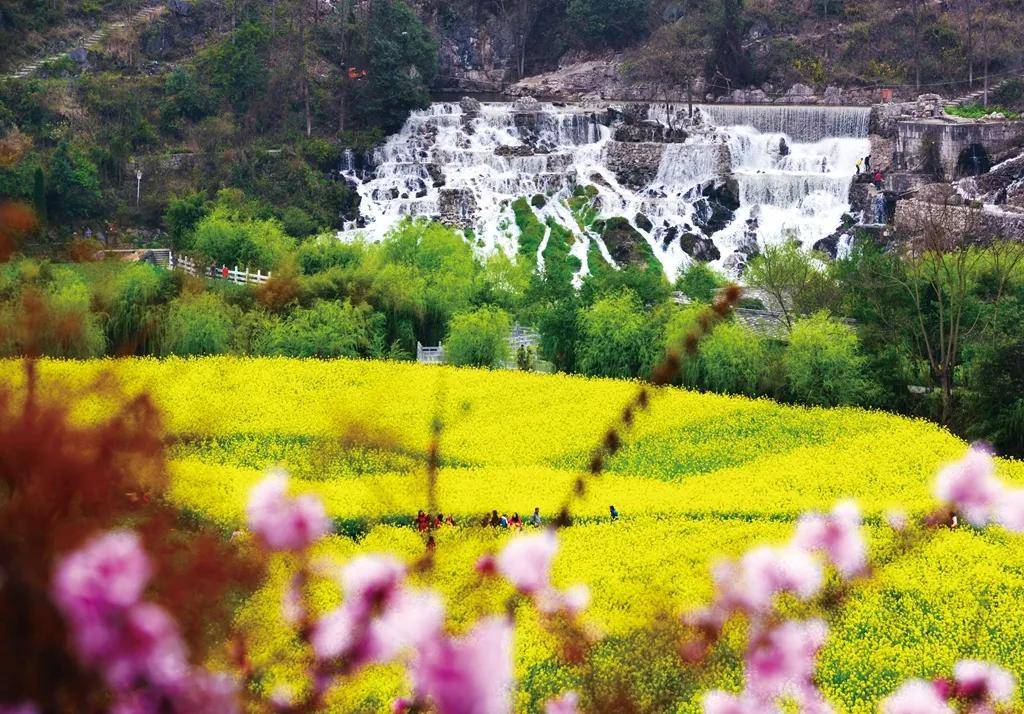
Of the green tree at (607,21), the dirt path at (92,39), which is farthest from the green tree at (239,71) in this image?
the green tree at (607,21)

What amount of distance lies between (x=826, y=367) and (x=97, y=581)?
20.2m

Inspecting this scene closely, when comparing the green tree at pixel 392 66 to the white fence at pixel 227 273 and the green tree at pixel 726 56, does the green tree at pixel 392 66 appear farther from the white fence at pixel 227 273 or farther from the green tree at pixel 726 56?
the white fence at pixel 227 273

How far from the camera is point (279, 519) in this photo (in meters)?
2.60

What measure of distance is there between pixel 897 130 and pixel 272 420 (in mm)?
29511

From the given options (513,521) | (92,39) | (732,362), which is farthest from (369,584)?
(92,39)

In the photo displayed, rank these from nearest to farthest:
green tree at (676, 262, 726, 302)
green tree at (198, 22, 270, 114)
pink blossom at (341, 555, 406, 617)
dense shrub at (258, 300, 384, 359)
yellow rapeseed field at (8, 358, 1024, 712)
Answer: pink blossom at (341, 555, 406, 617)
yellow rapeseed field at (8, 358, 1024, 712)
dense shrub at (258, 300, 384, 359)
green tree at (676, 262, 726, 302)
green tree at (198, 22, 270, 114)

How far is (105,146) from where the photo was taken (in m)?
41.7

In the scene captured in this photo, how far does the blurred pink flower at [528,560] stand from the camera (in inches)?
109

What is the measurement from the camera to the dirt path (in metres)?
44.7

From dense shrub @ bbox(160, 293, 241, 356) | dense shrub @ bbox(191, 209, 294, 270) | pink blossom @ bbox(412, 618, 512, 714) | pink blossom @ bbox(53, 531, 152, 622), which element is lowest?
dense shrub @ bbox(160, 293, 241, 356)

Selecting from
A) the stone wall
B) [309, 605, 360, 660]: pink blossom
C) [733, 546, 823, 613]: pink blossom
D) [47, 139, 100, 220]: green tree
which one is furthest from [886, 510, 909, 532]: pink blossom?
the stone wall

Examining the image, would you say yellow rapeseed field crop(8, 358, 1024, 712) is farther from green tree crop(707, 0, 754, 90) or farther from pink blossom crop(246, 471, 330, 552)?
green tree crop(707, 0, 754, 90)

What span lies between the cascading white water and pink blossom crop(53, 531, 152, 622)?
37.1 meters

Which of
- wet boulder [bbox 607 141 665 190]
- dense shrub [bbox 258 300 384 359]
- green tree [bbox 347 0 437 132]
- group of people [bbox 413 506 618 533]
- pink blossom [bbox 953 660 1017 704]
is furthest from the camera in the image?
green tree [bbox 347 0 437 132]
